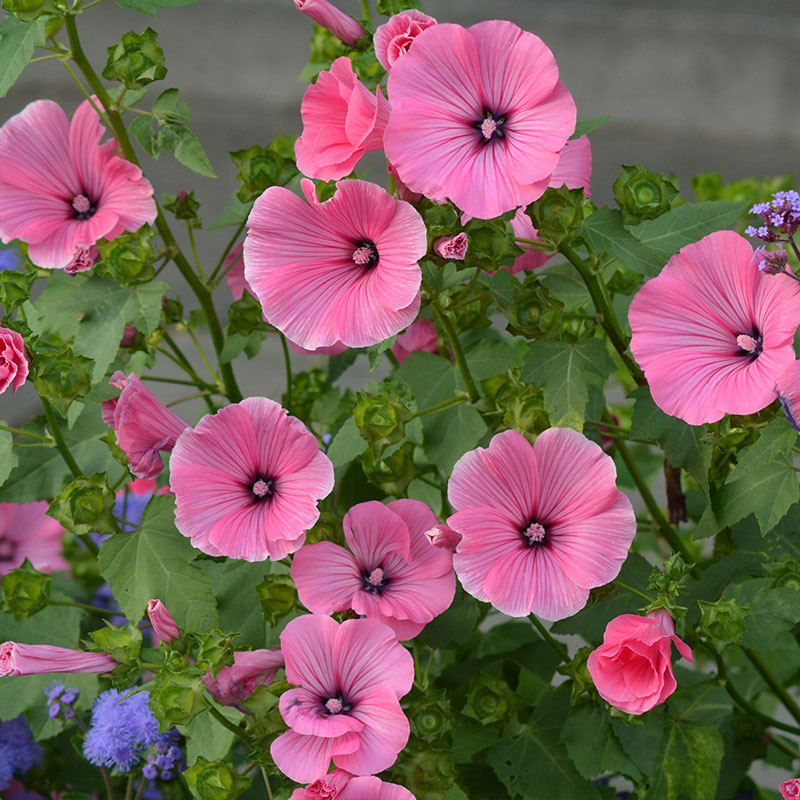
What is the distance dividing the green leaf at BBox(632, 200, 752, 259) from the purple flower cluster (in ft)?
1.41

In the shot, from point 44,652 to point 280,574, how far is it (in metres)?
0.11

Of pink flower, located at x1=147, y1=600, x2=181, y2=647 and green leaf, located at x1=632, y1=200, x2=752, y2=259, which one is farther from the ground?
green leaf, located at x1=632, y1=200, x2=752, y2=259

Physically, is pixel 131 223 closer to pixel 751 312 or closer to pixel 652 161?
pixel 751 312

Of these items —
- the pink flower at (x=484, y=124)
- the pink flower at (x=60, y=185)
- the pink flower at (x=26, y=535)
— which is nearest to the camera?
the pink flower at (x=484, y=124)

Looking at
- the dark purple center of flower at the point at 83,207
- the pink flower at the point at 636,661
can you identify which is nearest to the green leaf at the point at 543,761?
the pink flower at the point at 636,661

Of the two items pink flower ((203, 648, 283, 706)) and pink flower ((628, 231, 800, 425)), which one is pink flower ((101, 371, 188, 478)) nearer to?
pink flower ((203, 648, 283, 706))

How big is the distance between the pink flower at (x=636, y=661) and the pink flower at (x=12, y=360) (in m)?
0.26

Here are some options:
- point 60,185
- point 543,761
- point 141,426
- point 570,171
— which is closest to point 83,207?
point 60,185

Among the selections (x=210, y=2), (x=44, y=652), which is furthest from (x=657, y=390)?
(x=210, y=2)

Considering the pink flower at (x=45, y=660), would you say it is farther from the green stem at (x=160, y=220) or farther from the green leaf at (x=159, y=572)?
the green stem at (x=160, y=220)

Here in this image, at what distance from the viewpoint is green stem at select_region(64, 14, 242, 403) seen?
49cm

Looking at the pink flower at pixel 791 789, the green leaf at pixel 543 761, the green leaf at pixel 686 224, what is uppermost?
the green leaf at pixel 686 224

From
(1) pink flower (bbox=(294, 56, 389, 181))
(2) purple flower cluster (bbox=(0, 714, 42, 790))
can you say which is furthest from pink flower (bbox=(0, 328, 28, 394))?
(2) purple flower cluster (bbox=(0, 714, 42, 790))

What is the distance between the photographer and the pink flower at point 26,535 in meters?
0.69
